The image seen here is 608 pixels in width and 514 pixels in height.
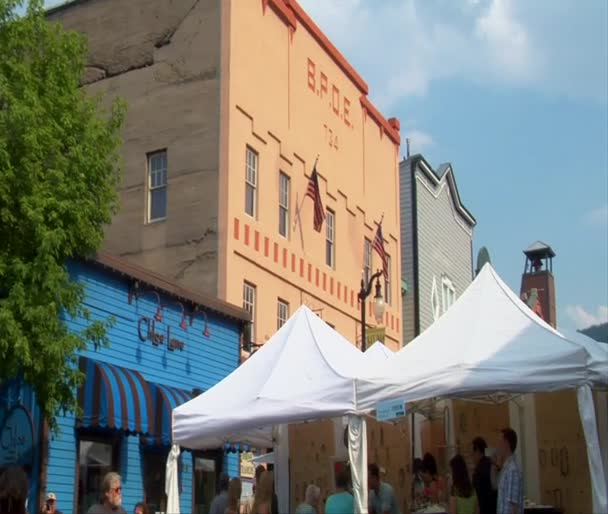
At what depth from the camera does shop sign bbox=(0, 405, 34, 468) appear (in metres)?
15.6

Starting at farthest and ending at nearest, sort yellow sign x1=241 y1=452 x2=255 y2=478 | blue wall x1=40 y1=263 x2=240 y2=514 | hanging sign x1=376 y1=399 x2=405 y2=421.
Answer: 1. yellow sign x1=241 y1=452 x2=255 y2=478
2. blue wall x1=40 y1=263 x2=240 y2=514
3. hanging sign x1=376 y1=399 x2=405 y2=421

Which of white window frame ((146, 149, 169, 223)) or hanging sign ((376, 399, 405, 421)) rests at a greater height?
white window frame ((146, 149, 169, 223))

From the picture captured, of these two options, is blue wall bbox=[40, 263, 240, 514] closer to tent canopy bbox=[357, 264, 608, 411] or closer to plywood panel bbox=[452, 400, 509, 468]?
plywood panel bbox=[452, 400, 509, 468]

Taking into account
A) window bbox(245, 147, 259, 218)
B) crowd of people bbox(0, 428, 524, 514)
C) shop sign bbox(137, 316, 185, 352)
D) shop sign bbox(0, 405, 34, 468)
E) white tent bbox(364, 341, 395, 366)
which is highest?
window bbox(245, 147, 259, 218)

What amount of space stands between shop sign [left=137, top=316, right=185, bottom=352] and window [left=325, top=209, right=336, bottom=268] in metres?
9.43

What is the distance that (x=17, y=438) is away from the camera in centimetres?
1566

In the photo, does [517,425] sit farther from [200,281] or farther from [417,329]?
[417,329]

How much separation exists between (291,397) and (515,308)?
274 cm

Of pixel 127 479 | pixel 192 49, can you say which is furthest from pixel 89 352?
pixel 192 49

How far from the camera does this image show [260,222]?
24250 mm

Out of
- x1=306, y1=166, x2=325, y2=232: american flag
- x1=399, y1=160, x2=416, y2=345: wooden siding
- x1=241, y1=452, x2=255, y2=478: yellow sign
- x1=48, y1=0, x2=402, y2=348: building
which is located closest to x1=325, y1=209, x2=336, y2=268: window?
x1=48, y1=0, x2=402, y2=348: building

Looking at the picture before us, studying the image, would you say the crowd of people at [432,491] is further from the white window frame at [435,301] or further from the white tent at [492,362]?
the white window frame at [435,301]

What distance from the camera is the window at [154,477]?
18078 millimetres

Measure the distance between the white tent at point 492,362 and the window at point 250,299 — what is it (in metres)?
11.9
